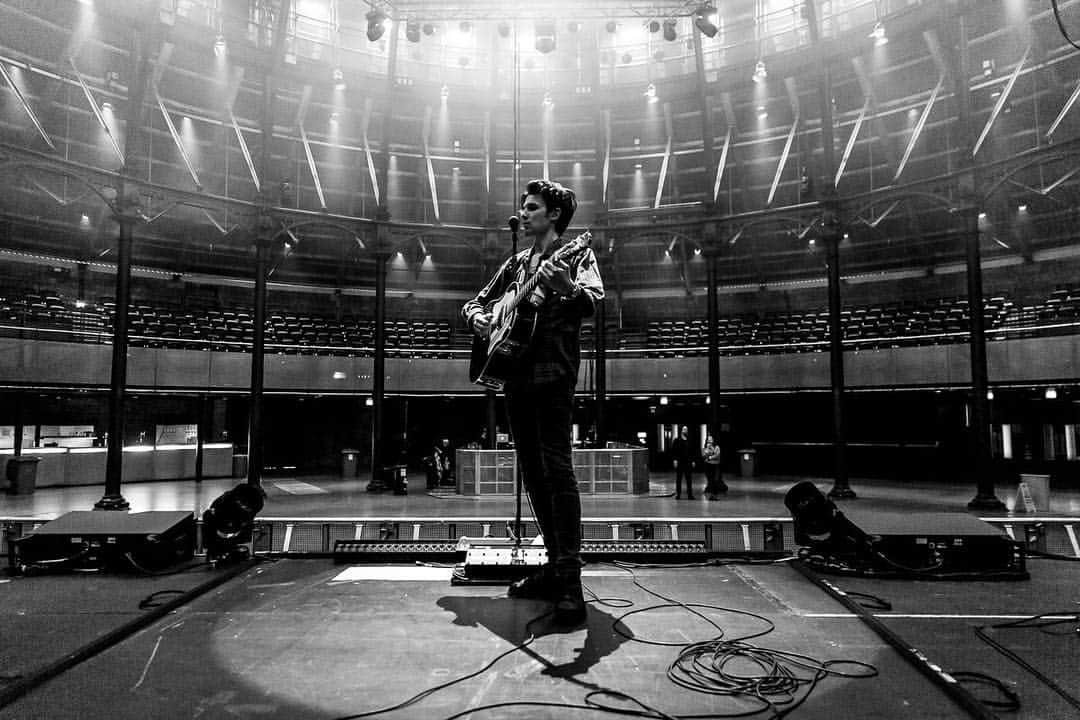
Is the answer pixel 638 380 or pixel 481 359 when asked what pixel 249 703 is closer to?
pixel 481 359

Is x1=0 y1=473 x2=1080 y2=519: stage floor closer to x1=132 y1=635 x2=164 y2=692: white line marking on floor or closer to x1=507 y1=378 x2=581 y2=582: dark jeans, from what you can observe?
x1=507 y1=378 x2=581 y2=582: dark jeans

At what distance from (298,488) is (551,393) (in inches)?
566

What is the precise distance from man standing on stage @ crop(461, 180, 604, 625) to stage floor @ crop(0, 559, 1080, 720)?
0.82 ft

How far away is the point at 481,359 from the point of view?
3.65 metres

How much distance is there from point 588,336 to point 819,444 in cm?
825

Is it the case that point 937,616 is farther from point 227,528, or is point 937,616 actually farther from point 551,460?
point 227,528

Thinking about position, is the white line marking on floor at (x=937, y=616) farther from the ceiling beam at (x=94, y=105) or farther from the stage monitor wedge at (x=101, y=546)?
the ceiling beam at (x=94, y=105)

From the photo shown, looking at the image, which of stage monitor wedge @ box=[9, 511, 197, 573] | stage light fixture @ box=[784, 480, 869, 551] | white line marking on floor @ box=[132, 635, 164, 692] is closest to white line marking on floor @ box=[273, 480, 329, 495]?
stage monitor wedge @ box=[9, 511, 197, 573]

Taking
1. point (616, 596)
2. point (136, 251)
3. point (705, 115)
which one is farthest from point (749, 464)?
point (136, 251)

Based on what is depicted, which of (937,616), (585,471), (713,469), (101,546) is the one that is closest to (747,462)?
(713,469)

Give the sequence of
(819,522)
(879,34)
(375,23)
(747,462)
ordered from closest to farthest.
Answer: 1. (819,522)
2. (879,34)
3. (375,23)
4. (747,462)

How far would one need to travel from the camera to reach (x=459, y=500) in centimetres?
1381

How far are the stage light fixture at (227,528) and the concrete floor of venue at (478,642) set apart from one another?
0.49 feet

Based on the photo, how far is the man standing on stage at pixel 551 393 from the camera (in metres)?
3.21
